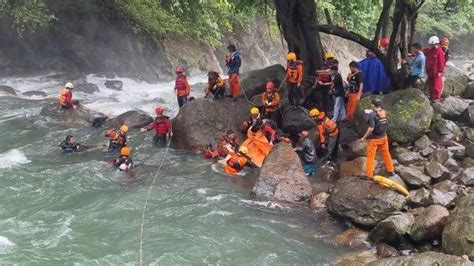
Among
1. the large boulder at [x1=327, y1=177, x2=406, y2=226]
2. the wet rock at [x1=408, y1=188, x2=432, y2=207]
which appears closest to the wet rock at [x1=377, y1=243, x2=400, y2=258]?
the large boulder at [x1=327, y1=177, x2=406, y2=226]

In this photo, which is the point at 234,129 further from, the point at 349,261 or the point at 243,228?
the point at 349,261

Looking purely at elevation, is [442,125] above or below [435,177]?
above

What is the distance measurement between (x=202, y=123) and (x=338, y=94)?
3836 millimetres

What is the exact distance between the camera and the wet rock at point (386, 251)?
8.20m

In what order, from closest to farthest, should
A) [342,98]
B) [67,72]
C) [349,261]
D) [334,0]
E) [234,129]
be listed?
[349,261] < [342,98] < [234,129] < [334,0] < [67,72]

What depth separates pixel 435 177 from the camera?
997cm

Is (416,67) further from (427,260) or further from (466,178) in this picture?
(427,260)

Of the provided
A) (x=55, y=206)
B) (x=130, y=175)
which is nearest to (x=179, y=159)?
(x=130, y=175)

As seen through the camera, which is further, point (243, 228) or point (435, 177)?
point (435, 177)

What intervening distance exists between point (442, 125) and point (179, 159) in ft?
21.6

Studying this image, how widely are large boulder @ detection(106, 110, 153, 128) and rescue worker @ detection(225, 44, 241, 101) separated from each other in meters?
3.24

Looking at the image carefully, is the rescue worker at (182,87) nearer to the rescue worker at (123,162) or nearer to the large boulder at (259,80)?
the large boulder at (259,80)

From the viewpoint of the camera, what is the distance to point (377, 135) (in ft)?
32.1

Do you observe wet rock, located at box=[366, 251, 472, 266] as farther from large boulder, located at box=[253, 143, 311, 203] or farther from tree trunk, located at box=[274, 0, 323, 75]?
tree trunk, located at box=[274, 0, 323, 75]
